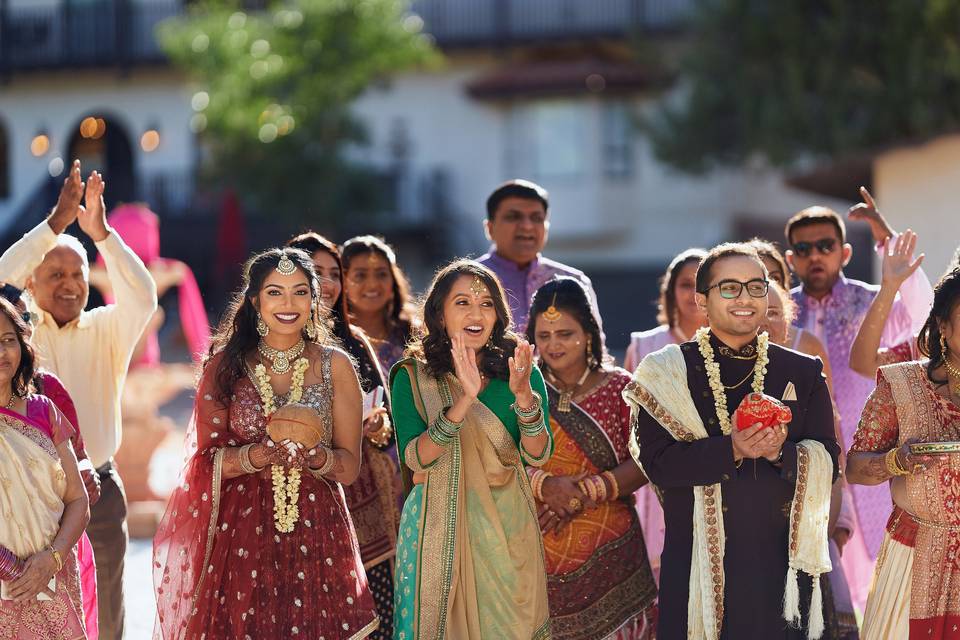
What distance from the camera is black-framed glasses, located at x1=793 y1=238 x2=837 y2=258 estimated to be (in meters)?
6.77

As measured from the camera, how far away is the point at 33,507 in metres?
4.99

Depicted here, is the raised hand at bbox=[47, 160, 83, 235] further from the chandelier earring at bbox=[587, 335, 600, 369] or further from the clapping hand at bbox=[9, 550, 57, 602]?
the chandelier earring at bbox=[587, 335, 600, 369]

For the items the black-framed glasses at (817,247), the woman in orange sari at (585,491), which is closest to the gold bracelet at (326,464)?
the woman in orange sari at (585,491)

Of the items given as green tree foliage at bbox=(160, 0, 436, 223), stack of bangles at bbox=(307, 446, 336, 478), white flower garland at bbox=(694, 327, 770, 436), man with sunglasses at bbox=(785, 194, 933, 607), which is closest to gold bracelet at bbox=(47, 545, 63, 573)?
stack of bangles at bbox=(307, 446, 336, 478)

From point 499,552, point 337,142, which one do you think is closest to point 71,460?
point 499,552

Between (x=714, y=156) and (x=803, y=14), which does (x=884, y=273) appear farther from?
(x=714, y=156)

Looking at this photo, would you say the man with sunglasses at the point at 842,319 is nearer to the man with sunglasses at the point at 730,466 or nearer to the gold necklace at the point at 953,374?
the gold necklace at the point at 953,374

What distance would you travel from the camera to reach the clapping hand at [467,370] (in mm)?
4910

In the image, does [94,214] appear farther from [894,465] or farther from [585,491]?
[894,465]

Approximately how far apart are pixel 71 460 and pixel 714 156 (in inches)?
731

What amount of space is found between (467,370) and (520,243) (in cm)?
232

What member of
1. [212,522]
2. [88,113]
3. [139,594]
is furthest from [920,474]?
[88,113]

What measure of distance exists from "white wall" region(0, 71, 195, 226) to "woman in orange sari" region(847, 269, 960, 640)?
2596cm

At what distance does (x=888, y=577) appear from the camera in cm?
503
